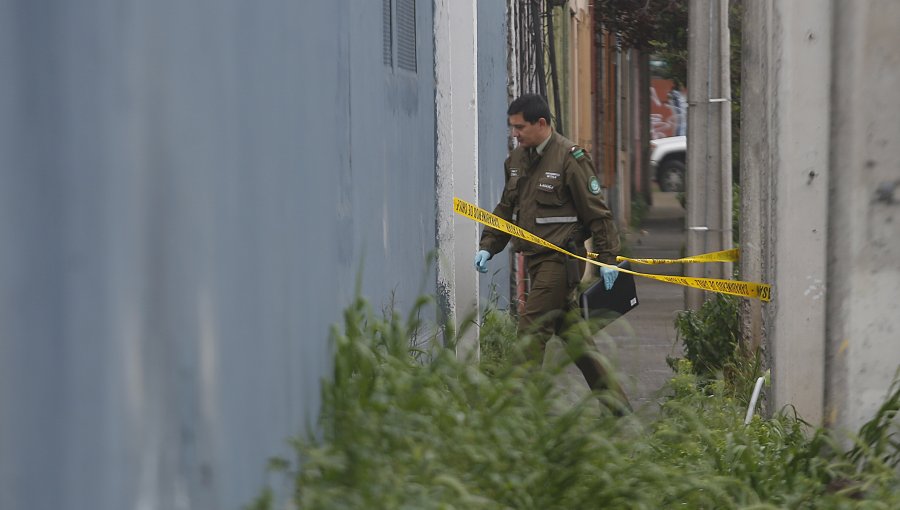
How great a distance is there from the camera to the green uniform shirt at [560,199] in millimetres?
7816

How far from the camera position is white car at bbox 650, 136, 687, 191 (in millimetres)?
Answer: 35125

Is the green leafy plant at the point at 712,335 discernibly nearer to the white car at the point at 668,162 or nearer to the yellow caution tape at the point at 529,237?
the yellow caution tape at the point at 529,237

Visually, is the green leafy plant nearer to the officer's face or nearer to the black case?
the black case

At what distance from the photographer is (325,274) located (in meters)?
4.95

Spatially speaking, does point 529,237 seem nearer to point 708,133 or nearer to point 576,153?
point 576,153

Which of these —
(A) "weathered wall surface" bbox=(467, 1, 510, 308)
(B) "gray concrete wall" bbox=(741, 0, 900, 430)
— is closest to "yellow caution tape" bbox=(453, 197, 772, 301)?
(B) "gray concrete wall" bbox=(741, 0, 900, 430)

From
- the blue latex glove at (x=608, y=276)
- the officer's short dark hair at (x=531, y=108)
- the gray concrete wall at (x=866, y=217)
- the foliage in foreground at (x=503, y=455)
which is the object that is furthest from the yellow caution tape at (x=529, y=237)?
the foliage in foreground at (x=503, y=455)

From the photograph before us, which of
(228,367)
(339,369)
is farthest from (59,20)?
(339,369)

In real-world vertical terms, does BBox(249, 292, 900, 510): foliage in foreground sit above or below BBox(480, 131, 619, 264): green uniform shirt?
below

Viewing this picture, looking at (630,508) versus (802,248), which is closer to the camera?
(630,508)

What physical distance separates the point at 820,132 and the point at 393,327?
2.03 meters

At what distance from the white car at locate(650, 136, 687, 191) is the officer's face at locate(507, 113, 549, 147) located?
27374 mm

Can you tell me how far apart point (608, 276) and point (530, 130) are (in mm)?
855

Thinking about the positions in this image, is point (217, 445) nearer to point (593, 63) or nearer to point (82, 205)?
point (82, 205)
